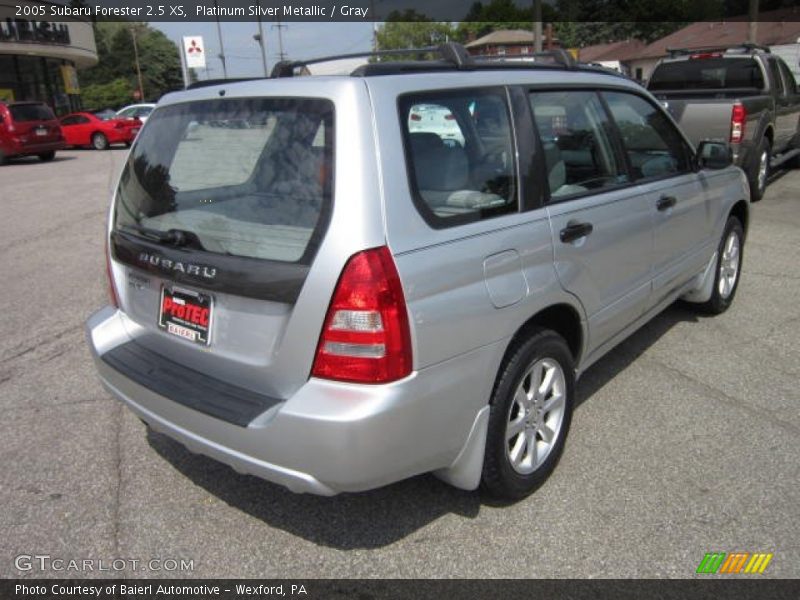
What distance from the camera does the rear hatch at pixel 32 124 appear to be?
18.8 metres

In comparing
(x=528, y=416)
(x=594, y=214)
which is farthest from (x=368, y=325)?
(x=594, y=214)

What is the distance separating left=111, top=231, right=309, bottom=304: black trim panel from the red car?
24.1m

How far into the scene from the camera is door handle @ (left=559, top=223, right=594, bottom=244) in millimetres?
2852

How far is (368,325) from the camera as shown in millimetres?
Answer: 2158

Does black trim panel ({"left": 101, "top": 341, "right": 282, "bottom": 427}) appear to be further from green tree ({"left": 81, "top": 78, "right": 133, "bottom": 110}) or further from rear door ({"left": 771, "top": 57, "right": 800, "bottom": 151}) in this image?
green tree ({"left": 81, "top": 78, "right": 133, "bottom": 110})

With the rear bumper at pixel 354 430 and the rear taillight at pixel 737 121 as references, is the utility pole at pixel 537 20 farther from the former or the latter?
the rear bumper at pixel 354 430

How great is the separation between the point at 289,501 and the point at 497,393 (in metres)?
1.06

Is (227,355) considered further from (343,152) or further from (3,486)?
(3,486)

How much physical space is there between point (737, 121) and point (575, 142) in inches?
229

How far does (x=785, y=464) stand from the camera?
308 cm

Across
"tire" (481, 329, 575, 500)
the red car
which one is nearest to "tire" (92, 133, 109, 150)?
the red car

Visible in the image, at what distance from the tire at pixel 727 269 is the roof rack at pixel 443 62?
2.19 m

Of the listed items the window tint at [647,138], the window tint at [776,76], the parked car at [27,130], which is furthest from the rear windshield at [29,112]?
the window tint at [647,138]

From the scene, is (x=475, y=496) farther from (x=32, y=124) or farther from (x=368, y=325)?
(x=32, y=124)
